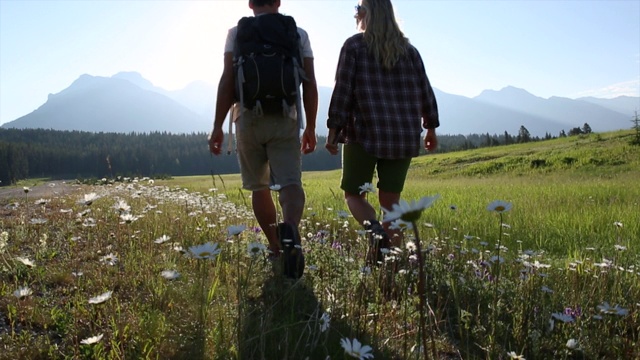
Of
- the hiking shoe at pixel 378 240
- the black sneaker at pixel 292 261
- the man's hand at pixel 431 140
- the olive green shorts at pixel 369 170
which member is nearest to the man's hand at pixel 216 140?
the olive green shorts at pixel 369 170

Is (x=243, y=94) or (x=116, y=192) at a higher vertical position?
(x=243, y=94)

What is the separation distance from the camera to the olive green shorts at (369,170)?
4.21m

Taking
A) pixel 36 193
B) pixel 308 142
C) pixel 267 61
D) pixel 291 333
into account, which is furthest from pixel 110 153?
pixel 291 333

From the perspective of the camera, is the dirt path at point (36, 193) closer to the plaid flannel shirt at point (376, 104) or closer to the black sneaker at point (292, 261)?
the plaid flannel shirt at point (376, 104)

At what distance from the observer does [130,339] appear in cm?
228

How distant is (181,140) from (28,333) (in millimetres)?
129667

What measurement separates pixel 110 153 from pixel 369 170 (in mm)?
99751

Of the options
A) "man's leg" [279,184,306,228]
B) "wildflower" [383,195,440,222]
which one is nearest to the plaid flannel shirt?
"man's leg" [279,184,306,228]

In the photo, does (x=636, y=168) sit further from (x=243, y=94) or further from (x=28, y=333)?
(x=28, y=333)

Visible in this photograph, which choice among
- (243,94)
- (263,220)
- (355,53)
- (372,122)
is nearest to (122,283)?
(263,220)

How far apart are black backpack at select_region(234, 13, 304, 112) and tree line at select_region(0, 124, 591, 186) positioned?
6361 cm

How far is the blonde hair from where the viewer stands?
411 cm

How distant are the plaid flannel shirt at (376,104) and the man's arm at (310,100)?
6.0 inches

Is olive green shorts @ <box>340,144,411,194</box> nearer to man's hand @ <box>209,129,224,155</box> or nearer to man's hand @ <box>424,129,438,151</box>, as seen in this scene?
man's hand @ <box>424,129,438,151</box>
